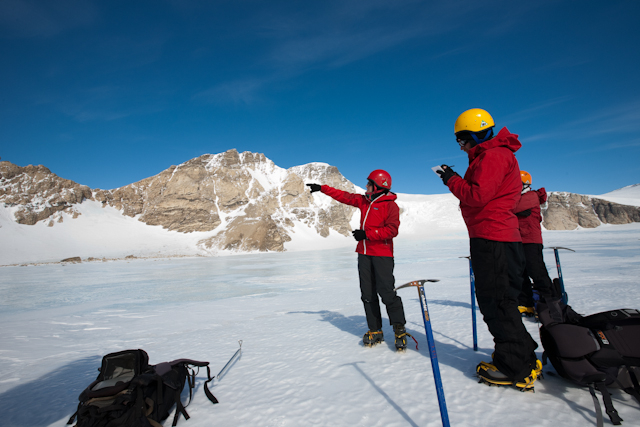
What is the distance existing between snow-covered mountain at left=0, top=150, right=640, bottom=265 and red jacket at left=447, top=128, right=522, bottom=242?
5089cm

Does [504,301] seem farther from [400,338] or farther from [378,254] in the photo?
[378,254]

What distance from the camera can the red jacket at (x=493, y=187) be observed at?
8.21 ft

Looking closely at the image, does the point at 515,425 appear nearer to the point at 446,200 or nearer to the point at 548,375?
the point at 548,375

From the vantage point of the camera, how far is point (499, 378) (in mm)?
2586

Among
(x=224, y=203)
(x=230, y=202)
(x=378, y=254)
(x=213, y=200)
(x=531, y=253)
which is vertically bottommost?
(x=531, y=253)

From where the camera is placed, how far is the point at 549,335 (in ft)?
8.36

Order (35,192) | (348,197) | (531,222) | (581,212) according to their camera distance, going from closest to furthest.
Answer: (348,197), (531,222), (35,192), (581,212)

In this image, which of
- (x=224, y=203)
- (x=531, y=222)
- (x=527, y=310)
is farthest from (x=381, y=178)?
(x=224, y=203)

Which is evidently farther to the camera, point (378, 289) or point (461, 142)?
point (378, 289)

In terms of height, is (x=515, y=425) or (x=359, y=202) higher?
(x=359, y=202)

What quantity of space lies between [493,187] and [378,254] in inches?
68.0

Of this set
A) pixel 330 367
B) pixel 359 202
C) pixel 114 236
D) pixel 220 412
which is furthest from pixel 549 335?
pixel 114 236

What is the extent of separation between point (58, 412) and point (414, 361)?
3389mm

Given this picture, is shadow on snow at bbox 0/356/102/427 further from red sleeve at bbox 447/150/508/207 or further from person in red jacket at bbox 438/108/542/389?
red sleeve at bbox 447/150/508/207
